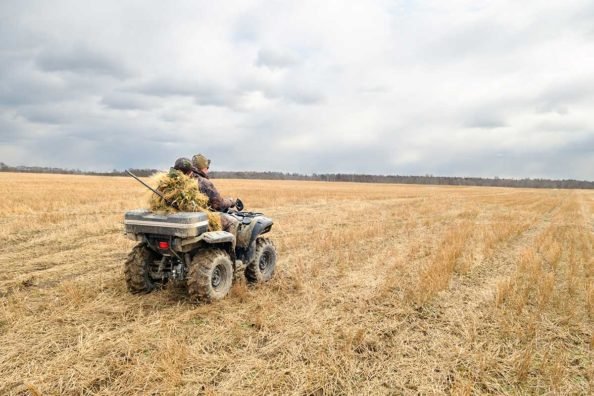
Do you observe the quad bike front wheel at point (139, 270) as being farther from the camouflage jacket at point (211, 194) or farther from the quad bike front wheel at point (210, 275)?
the camouflage jacket at point (211, 194)

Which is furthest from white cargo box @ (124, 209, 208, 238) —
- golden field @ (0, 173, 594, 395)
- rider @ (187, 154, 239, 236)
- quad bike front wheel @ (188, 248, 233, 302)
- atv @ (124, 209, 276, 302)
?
golden field @ (0, 173, 594, 395)

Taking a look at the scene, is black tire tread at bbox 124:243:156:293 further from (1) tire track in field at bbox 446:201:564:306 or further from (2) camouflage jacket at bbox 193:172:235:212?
(1) tire track in field at bbox 446:201:564:306

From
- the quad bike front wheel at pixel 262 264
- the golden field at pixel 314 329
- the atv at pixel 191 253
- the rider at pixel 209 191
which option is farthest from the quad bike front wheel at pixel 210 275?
the quad bike front wheel at pixel 262 264

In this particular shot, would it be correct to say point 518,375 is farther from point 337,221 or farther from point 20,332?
point 337,221

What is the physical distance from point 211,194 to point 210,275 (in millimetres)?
1246

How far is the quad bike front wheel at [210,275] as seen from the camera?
196 inches

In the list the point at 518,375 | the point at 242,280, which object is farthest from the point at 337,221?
the point at 518,375

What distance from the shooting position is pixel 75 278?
21.3 feet

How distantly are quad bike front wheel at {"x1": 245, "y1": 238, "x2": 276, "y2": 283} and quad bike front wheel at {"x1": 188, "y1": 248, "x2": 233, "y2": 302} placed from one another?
2.45 ft

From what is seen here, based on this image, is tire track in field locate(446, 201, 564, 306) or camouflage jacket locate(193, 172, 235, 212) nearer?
camouflage jacket locate(193, 172, 235, 212)

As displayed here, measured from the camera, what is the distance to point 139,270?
538 cm

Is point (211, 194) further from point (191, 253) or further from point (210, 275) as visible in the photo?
point (210, 275)

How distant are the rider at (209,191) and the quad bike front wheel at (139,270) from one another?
1.13 meters

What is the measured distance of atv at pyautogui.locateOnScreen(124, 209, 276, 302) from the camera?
4.91m
